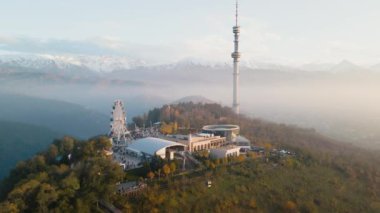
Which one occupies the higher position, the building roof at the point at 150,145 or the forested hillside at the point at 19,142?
the building roof at the point at 150,145

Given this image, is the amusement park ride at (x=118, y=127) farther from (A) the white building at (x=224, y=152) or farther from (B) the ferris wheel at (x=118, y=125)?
(A) the white building at (x=224, y=152)

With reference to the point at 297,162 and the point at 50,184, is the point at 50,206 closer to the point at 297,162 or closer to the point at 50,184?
the point at 50,184

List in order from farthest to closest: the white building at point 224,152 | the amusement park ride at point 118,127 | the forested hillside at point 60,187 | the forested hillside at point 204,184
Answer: the amusement park ride at point 118,127 < the white building at point 224,152 < the forested hillside at point 204,184 < the forested hillside at point 60,187

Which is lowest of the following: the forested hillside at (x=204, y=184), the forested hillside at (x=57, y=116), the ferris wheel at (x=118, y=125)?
the forested hillside at (x=57, y=116)

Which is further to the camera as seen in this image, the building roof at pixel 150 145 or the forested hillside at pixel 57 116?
the forested hillside at pixel 57 116

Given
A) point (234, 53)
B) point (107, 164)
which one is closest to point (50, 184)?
point (107, 164)

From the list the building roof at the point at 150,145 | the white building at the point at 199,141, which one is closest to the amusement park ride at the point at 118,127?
the building roof at the point at 150,145

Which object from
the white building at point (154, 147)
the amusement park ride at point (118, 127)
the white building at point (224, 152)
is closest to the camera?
the white building at point (154, 147)

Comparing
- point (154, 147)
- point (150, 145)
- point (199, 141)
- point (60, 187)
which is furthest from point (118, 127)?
point (60, 187)
